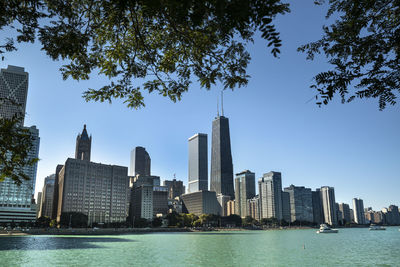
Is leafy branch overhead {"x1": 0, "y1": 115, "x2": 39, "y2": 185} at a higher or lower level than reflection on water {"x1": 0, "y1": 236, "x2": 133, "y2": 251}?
higher

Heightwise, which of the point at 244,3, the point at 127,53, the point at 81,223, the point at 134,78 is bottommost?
the point at 81,223

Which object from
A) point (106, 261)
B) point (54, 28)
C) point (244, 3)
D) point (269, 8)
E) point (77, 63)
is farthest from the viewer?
point (106, 261)

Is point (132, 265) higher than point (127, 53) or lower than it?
lower

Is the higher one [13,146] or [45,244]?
[13,146]

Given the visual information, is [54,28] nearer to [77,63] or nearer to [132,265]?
[77,63]

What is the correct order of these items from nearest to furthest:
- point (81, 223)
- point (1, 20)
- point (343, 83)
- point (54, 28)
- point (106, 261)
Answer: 1. point (343, 83)
2. point (1, 20)
3. point (54, 28)
4. point (106, 261)
5. point (81, 223)

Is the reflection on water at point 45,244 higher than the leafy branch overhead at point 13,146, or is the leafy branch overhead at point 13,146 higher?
the leafy branch overhead at point 13,146

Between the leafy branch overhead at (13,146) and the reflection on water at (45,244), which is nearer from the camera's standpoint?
the leafy branch overhead at (13,146)

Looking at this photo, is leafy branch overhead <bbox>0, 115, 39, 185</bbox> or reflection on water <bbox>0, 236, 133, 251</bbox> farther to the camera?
reflection on water <bbox>0, 236, 133, 251</bbox>

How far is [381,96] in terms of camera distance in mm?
6426

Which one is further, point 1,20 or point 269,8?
point 1,20

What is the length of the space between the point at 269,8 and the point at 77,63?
5.91 meters

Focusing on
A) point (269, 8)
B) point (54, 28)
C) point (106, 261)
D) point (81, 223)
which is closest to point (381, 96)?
point (269, 8)

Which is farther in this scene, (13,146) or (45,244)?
(45,244)
